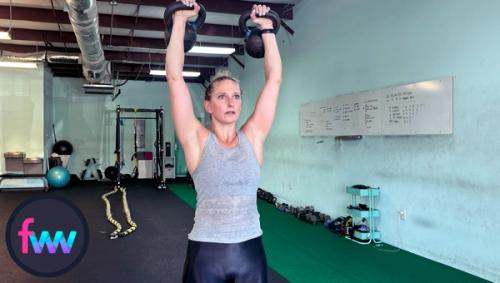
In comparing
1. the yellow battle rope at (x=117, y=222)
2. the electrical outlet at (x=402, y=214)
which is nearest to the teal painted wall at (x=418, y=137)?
the electrical outlet at (x=402, y=214)

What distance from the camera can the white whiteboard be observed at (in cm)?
355

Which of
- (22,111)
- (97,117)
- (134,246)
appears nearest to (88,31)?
(134,246)

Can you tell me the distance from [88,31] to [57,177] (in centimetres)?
477

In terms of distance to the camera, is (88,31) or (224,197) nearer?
(224,197)

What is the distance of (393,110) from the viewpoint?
407 centimetres

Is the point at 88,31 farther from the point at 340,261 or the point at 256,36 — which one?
the point at 256,36

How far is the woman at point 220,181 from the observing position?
1.15 metres

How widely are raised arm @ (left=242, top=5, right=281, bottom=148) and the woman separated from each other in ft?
0.08

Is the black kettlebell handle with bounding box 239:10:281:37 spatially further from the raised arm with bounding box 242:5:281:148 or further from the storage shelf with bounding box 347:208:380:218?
the storage shelf with bounding box 347:208:380:218

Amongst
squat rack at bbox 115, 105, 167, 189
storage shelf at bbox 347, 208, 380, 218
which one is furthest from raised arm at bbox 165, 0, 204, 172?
squat rack at bbox 115, 105, 167, 189

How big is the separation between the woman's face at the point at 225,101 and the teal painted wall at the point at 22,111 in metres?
8.70

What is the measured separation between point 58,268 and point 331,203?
435cm

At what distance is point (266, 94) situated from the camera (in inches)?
55.1

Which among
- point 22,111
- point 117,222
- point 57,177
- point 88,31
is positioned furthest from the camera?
point 22,111
